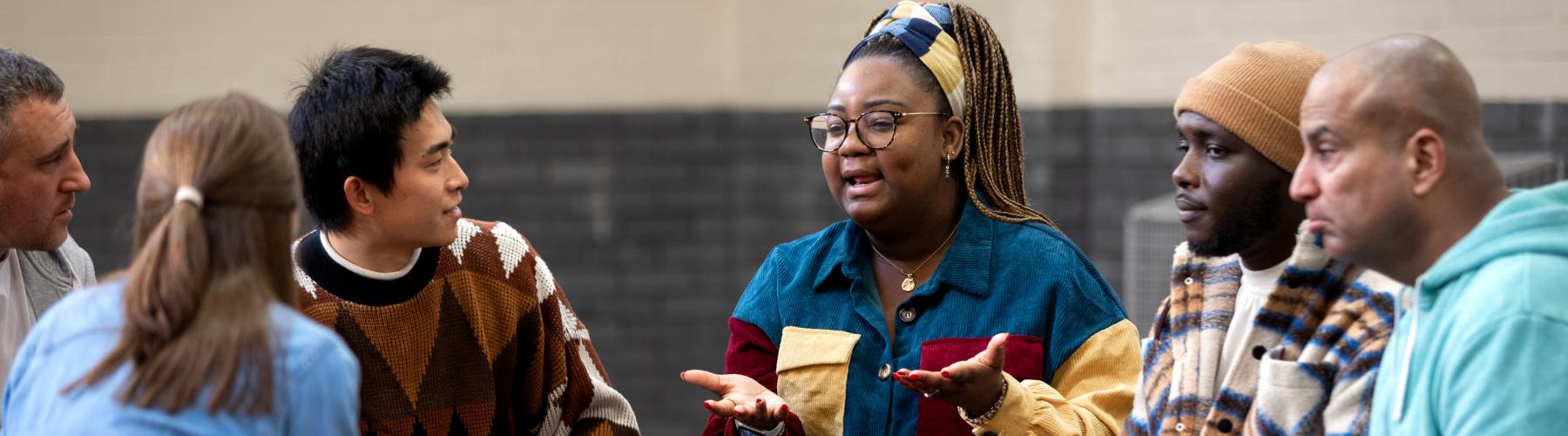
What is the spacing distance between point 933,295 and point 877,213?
188 millimetres

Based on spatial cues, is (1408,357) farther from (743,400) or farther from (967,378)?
(743,400)

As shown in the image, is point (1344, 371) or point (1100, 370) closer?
point (1344, 371)

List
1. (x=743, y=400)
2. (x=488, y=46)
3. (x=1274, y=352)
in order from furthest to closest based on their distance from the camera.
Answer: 1. (x=488, y=46)
2. (x=743, y=400)
3. (x=1274, y=352)

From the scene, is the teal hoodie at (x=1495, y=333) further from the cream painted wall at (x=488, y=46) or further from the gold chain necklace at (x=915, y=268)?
the cream painted wall at (x=488, y=46)

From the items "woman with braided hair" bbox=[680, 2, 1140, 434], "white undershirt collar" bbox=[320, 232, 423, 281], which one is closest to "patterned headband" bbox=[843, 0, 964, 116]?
"woman with braided hair" bbox=[680, 2, 1140, 434]

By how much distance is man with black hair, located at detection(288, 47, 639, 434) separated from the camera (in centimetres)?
279

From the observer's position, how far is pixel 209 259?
1.93 meters

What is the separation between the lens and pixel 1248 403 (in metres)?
2.29

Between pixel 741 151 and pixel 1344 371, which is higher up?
pixel 1344 371

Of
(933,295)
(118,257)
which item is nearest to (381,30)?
(118,257)

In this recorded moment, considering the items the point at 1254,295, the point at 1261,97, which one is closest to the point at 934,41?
the point at 1261,97

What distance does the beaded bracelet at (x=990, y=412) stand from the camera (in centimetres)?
256

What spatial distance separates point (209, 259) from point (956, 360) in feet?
4.43

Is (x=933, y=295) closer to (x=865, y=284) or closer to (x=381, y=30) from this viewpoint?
(x=865, y=284)
